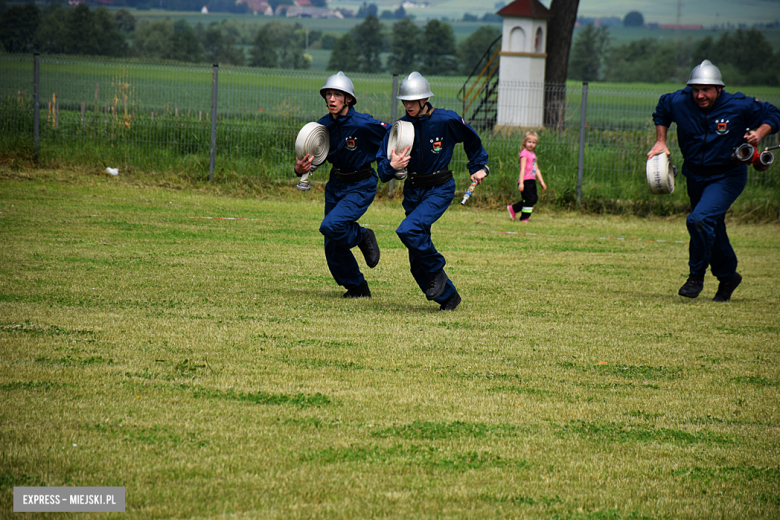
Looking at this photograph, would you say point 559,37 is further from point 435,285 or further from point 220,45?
point 220,45

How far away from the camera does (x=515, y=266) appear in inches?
399

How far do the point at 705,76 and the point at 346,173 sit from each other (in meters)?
3.37

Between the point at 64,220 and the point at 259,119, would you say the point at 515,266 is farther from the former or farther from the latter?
the point at 259,119

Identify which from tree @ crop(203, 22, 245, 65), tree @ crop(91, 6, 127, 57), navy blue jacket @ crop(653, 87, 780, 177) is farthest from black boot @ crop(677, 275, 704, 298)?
tree @ crop(203, 22, 245, 65)

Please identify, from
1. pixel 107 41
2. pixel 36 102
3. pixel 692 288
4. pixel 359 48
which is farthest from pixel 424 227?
pixel 359 48

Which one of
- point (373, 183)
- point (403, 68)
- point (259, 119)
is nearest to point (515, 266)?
point (373, 183)

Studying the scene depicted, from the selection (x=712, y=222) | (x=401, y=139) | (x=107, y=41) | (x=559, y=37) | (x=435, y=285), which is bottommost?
(x=435, y=285)

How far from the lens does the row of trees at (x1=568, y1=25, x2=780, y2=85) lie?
10175 centimetres

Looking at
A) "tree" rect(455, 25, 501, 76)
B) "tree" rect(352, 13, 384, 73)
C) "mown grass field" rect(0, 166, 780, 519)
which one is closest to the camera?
"mown grass field" rect(0, 166, 780, 519)

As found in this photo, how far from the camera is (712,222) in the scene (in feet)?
26.3

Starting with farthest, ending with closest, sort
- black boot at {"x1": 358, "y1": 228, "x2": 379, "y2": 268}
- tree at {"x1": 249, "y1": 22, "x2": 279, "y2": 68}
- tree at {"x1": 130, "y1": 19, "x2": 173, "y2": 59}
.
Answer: tree at {"x1": 249, "y1": 22, "x2": 279, "y2": 68}, tree at {"x1": 130, "y1": 19, "x2": 173, "y2": 59}, black boot at {"x1": 358, "y1": 228, "x2": 379, "y2": 268}

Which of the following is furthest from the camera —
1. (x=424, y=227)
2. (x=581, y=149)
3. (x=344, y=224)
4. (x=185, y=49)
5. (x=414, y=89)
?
(x=185, y=49)

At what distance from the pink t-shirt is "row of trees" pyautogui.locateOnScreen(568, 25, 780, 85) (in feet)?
290

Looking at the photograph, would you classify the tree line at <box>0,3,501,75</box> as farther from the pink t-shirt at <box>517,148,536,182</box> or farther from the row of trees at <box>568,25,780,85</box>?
the pink t-shirt at <box>517,148,536,182</box>
